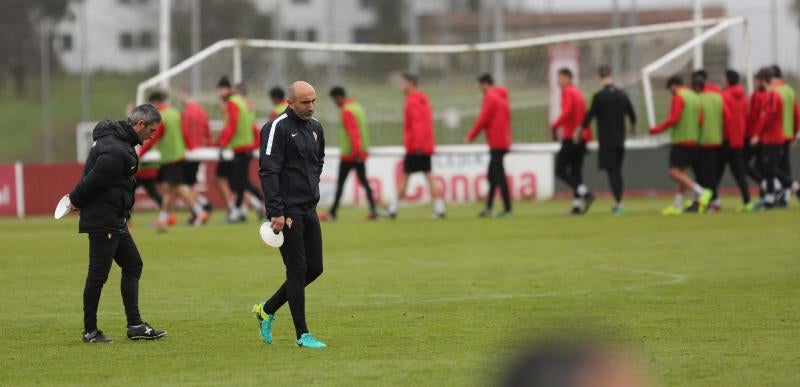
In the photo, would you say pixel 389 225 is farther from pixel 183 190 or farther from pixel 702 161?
pixel 702 161

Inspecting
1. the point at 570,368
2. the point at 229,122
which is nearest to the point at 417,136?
the point at 229,122

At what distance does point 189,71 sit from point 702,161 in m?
10.6

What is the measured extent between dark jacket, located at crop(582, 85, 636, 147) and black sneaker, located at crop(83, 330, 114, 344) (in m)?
13.3

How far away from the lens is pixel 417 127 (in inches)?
888

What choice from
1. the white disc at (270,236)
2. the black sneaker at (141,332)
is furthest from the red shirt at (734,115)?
the white disc at (270,236)

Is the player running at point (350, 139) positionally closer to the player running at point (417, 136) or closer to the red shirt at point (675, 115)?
the player running at point (417, 136)

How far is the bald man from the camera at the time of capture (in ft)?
29.7

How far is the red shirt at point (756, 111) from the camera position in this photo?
2181 centimetres

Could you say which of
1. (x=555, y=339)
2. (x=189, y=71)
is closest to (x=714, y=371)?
(x=555, y=339)

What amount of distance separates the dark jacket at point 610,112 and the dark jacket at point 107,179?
13.1 meters

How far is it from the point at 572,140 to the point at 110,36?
15875 mm

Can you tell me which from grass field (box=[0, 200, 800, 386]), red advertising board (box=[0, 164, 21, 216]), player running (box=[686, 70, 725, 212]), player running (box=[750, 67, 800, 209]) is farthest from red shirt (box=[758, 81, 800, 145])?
red advertising board (box=[0, 164, 21, 216])

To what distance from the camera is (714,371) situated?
25.8 feet

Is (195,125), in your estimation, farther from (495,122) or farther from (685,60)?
(685,60)
